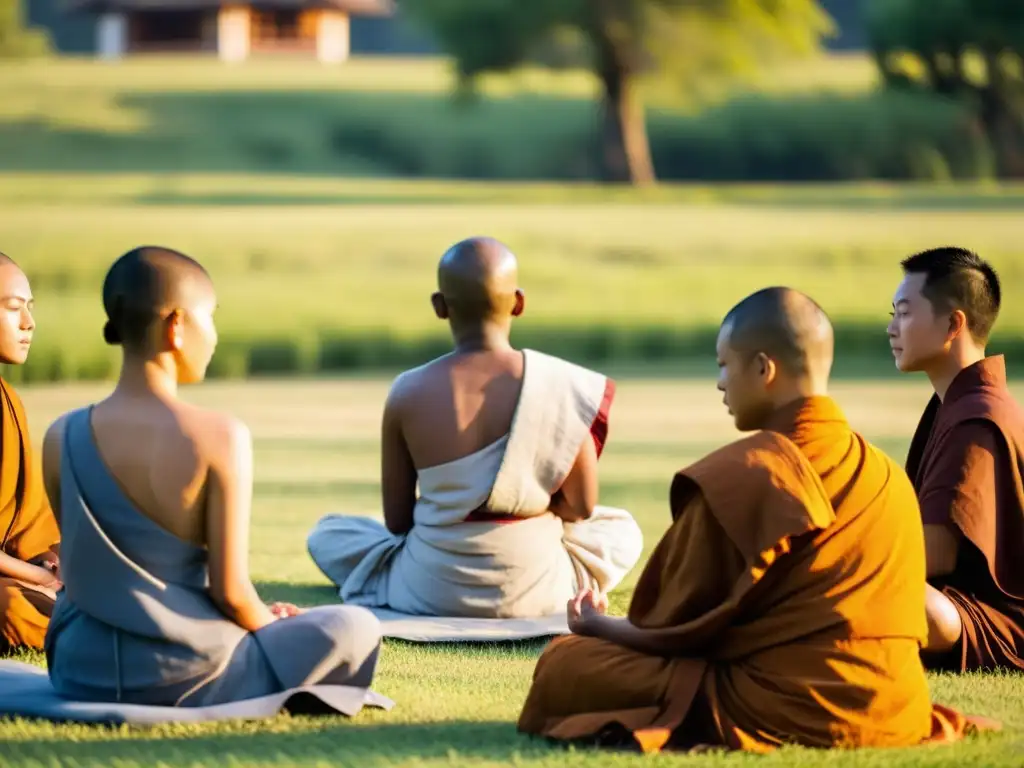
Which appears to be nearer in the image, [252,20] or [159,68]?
[159,68]

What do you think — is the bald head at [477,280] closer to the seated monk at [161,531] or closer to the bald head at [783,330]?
the seated monk at [161,531]

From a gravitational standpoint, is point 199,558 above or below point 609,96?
below

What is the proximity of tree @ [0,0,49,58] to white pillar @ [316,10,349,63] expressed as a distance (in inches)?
312

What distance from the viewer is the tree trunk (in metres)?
39.1

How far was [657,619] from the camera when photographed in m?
4.53

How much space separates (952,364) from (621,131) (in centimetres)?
3416

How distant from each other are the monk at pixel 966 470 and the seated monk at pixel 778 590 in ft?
3.41

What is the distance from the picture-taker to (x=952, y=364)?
582 cm

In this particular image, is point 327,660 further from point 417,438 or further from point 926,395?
point 926,395

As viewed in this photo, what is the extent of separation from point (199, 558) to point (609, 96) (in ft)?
116

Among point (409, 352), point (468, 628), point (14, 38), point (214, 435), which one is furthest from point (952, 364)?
point (14, 38)

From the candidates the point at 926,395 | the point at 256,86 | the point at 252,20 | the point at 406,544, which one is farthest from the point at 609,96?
the point at 406,544

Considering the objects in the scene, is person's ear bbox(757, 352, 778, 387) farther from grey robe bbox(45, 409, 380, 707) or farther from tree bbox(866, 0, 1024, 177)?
tree bbox(866, 0, 1024, 177)

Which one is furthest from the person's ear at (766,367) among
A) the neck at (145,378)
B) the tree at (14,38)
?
the tree at (14,38)
